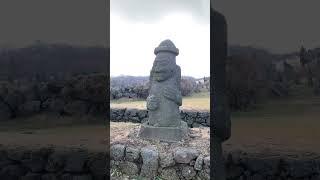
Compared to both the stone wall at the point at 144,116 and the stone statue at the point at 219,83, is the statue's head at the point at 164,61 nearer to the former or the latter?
the stone wall at the point at 144,116

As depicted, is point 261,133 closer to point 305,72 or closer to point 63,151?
point 305,72

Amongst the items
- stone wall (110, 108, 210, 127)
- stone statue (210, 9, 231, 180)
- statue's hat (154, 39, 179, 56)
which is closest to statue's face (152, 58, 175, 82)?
statue's hat (154, 39, 179, 56)

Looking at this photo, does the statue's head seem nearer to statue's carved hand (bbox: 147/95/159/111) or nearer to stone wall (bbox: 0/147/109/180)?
statue's carved hand (bbox: 147/95/159/111)

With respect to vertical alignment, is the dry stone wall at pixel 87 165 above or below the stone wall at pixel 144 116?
above

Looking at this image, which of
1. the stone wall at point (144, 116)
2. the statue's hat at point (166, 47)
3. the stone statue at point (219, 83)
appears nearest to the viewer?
the stone statue at point (219, 83)

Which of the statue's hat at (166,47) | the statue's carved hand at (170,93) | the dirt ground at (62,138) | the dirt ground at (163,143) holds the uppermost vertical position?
the statue's hat at (166,47)

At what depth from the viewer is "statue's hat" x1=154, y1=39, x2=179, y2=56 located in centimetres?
884

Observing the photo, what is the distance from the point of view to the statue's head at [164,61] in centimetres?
885

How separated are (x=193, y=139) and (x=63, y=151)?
17.5ft

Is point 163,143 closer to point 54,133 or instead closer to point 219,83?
point 54,133

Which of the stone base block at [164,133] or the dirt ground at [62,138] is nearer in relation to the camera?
the dirt ground at [62,138]

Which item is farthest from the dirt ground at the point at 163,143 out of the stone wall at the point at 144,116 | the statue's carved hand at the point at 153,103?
the stone wall at the point at 144,116

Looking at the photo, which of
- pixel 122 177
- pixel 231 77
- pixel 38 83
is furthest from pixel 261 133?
pixel 122 177

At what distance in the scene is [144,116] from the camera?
12.4 m
